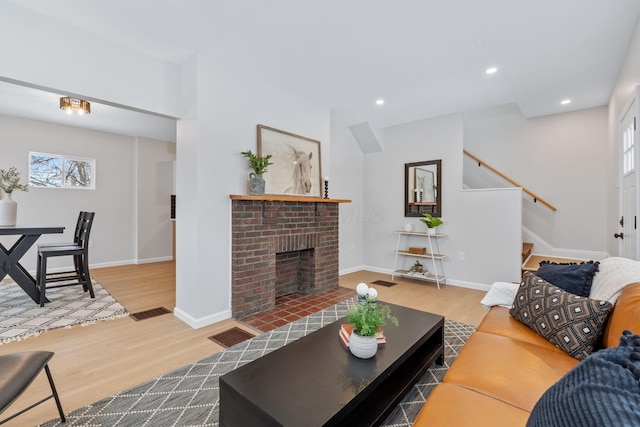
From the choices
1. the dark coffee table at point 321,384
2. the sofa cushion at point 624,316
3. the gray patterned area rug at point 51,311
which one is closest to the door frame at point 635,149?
the sofa cushion at point 624,316

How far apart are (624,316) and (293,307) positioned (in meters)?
2.67

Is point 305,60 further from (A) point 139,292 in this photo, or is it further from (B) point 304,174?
(A) point 139,292

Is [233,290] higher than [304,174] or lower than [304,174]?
lower

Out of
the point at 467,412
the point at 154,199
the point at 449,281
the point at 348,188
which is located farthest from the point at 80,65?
the point at 449,281

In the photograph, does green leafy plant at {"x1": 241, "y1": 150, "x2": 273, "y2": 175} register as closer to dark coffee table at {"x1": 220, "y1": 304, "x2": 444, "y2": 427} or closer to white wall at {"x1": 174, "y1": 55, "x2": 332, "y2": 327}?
white wall at {"x1": 174, "y1": 55, "x2": 332, "y2": 327}

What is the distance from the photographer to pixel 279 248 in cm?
336

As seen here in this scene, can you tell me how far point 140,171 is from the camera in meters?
5.63

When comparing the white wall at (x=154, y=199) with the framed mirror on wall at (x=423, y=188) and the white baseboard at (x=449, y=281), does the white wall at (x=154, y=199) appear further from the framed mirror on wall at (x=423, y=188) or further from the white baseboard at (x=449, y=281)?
the framed mirror on wall at (x=423, y=188)

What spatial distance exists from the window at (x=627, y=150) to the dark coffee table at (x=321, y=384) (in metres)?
2.35

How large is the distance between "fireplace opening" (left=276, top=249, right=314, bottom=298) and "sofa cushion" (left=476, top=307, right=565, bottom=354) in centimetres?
229

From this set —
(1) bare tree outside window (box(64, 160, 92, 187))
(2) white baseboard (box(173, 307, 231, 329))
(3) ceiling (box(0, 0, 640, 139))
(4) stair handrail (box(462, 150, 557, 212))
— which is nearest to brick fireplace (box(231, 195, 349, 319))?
(2) white baseboard (box(173, 307, 231, 329))

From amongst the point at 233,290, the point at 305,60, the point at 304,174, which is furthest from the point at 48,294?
the point at 305,60

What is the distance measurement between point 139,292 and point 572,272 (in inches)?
177

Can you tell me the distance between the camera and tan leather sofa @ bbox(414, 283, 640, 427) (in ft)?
3.39
